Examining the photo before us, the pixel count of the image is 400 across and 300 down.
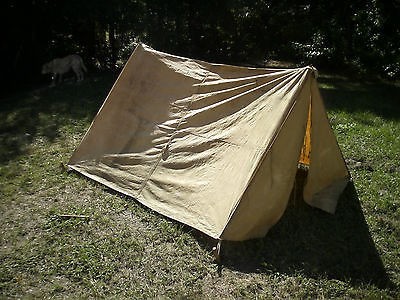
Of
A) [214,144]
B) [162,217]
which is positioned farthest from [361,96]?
[162,217]

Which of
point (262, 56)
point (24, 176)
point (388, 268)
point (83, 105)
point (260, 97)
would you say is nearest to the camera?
point (388, 268)

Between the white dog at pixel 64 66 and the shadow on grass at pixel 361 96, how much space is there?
16.7ft

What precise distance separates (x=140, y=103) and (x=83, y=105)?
2.93 m

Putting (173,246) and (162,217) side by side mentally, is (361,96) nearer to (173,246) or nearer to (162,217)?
(162,217)

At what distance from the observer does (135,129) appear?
5617 mm

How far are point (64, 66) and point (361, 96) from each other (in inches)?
241

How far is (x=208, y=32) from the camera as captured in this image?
10.8 metres

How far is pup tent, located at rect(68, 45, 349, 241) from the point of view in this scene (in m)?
4.38

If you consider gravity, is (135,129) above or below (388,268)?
above

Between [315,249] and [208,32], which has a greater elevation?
[208,32]

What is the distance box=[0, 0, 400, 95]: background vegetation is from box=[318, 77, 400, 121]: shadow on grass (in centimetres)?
37

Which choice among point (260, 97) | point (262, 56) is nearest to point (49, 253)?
point (260, 97)

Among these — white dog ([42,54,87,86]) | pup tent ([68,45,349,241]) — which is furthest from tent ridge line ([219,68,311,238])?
white dog ([42,54,87,86])

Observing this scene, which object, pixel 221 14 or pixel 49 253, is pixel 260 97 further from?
pixel 221 14
